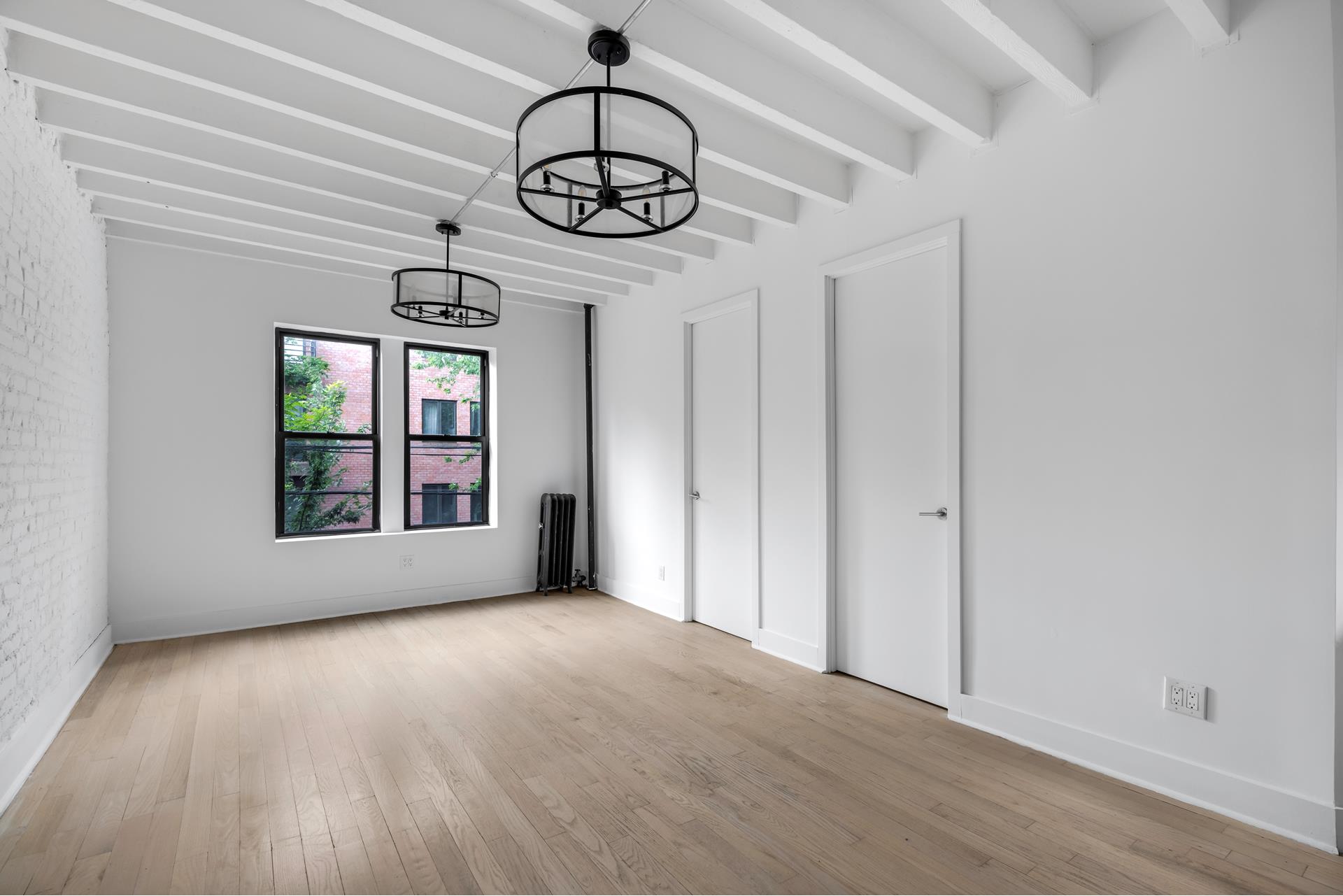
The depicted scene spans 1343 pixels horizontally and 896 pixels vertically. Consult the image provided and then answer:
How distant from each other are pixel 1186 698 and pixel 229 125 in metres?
4.56

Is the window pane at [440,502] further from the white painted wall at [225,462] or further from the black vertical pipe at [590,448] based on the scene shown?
the black vertical pipe at [590,448]

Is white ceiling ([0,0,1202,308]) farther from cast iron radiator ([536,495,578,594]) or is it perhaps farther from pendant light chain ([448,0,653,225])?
cast iron radiator ([536,495,578,594])

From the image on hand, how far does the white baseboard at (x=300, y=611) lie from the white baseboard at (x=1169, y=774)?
4.20 metres

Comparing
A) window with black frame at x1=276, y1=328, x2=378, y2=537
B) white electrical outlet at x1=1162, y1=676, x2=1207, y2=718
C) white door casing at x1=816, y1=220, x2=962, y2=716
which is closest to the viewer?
white electrical outlet at x1=1162, y1=676, x2=1207, y2=718

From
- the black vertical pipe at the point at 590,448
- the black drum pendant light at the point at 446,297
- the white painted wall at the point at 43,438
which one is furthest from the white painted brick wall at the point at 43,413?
the black vertical pipe at the point at 590,448

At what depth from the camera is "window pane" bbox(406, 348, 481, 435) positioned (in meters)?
5.68

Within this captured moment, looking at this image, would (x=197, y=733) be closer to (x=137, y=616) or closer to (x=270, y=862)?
(x=270, y=862)

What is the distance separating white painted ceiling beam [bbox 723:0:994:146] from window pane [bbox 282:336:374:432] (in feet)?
14.2

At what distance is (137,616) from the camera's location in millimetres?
4469

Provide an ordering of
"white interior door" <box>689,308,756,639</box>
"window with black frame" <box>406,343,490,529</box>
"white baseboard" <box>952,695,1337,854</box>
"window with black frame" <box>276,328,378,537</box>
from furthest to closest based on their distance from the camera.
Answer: "window with black frame" <box>406,343,490,529</box> → "window with black frame" <box>276,328,378,537</box> → "white interior door" <box>689,308,756,639</box> → "white baseboard" <box>952,695,1337,854</box>

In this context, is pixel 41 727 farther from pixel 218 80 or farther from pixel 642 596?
pixel 642 596

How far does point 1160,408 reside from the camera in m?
2.47

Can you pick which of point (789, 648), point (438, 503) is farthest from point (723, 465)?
point (438, 503)

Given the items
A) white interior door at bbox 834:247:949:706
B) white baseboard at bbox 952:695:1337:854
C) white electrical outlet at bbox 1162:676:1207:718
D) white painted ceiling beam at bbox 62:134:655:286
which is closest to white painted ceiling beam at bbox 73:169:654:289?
white painted ceiling beam at bbox 62:134:655:286
